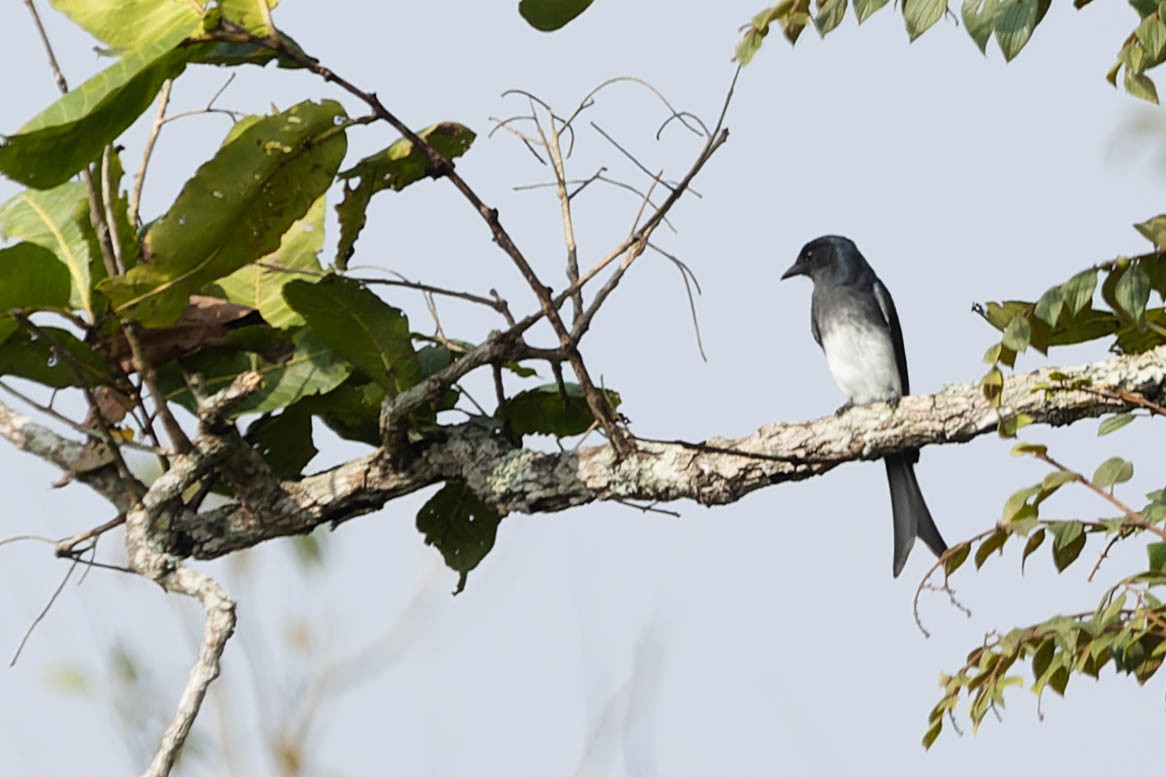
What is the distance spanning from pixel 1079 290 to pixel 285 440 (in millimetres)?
1727

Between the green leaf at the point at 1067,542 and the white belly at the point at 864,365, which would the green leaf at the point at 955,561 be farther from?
the white belly at the point at 864,365

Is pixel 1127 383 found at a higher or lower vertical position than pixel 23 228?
lower

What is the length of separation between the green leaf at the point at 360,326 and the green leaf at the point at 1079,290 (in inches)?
50.2

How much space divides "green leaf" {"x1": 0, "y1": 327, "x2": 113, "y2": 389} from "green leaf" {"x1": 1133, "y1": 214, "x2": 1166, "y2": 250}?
1878mm

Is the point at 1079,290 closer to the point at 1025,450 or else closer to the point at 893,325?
the point at 1025,450

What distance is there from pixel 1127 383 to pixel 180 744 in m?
1.77

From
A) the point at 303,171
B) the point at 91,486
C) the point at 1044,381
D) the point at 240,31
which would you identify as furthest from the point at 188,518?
the point at 1044,381

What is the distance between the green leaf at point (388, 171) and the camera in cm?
280

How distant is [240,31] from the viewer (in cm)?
252

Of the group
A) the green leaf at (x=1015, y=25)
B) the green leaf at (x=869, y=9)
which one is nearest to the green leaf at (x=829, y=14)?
the green leaf at (x=869, y=9)

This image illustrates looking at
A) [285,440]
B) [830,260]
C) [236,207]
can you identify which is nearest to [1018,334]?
[236,207]

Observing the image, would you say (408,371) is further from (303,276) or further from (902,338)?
(902,338)

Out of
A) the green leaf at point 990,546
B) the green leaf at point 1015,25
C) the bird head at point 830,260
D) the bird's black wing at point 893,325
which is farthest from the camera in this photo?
the bird head at point 830,260

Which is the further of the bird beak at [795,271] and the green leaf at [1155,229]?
the bird beak at [795,271]
